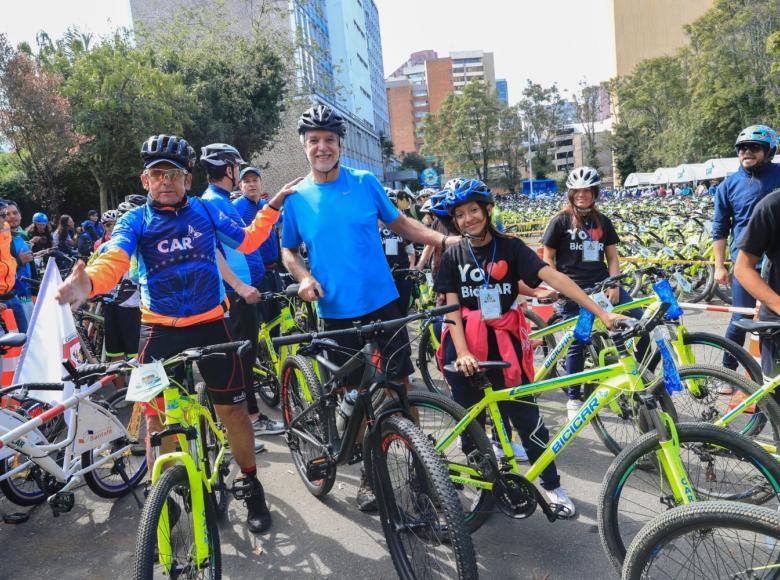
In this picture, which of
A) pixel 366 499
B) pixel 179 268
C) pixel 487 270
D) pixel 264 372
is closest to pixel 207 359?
pixel 179 268

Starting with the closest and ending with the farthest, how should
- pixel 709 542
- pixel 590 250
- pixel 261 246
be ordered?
1. pixel 709 542
2. pixel 590 250
3. pixel 261 246

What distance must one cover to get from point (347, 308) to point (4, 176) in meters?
24.3

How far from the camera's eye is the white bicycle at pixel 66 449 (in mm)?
3258

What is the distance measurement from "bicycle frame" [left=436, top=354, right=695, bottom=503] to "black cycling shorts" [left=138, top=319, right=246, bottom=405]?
45.5 inches

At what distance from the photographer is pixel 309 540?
3281 millimetres

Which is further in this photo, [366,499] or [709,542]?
[366,499]

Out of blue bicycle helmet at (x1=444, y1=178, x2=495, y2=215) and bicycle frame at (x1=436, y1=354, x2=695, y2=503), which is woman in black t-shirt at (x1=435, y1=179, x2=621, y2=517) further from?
bicycle frame at (x1=436, y1=354, x2=695, y2=503)

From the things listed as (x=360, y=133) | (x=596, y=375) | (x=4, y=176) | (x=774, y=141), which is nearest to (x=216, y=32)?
(x=4, y=176)

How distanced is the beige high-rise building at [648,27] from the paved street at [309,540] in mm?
95026

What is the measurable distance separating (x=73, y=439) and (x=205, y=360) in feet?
3.51

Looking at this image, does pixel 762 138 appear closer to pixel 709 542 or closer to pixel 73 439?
pixel 709 542

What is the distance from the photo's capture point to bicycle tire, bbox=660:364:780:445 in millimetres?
3098

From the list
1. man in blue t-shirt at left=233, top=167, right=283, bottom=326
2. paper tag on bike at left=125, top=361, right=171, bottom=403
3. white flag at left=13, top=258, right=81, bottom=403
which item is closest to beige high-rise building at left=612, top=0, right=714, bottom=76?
man in blue t-shirt at left=233, top=167, right=283, bottom=326

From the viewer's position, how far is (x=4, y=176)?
22.4m
